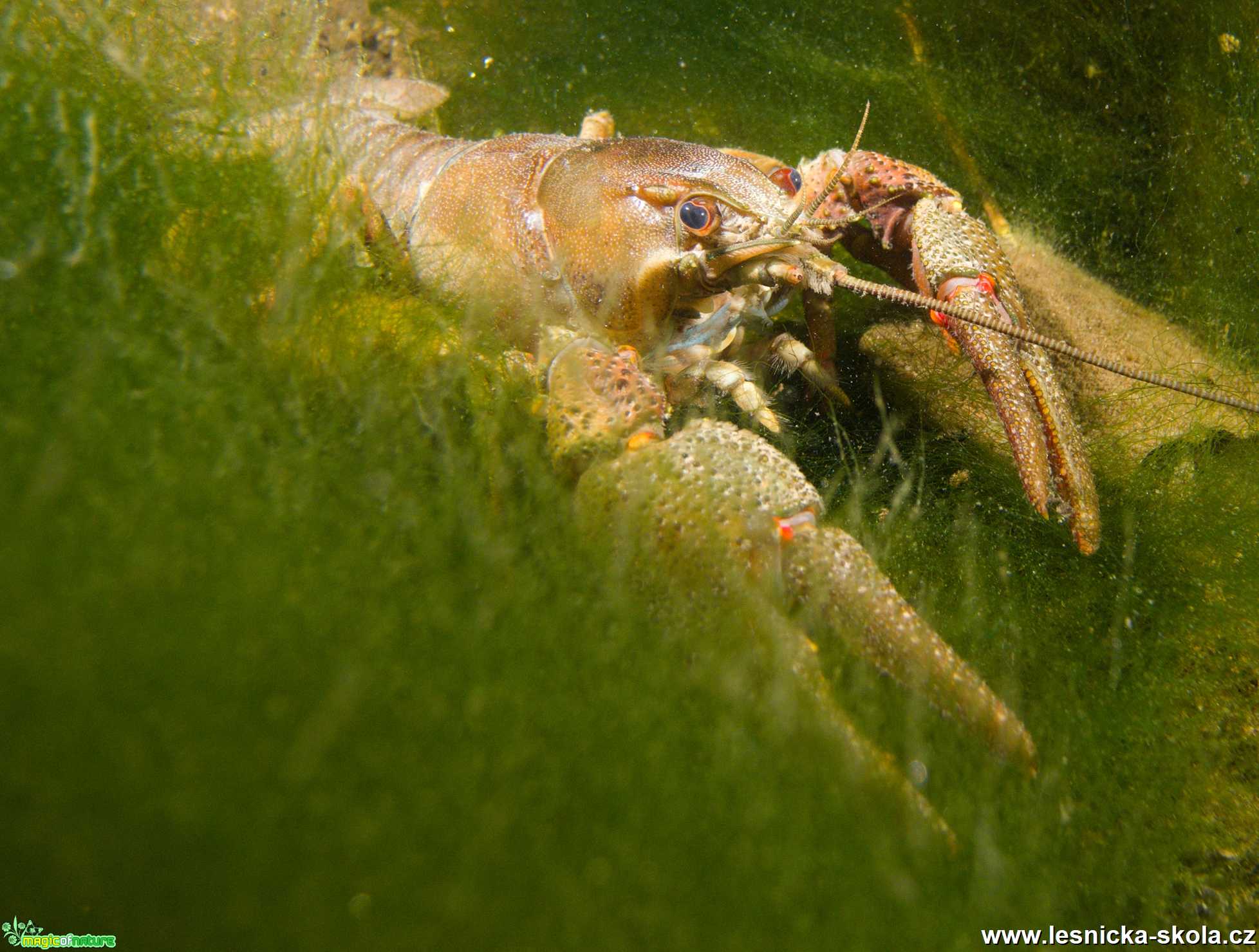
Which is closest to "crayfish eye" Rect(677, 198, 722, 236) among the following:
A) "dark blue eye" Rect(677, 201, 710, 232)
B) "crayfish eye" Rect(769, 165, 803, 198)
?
"dark blue eye" Rect(677, 201, 710, 232)

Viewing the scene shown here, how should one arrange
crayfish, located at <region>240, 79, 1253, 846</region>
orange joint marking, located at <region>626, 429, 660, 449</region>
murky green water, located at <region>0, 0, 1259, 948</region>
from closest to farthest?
murky green water, located at <region>0, 0, 1259, 948</region> < crayfish, located at <region>240, 79, 1253, 846</region> < orange joint marking, located at <region>626, 429, 660, 449</region>

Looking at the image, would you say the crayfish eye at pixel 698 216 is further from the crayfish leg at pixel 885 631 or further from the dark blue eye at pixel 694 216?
the crayfish leg at pixel 885 631

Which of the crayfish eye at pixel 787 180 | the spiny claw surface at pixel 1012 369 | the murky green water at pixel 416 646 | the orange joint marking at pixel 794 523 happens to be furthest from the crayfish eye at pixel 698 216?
the orange joint marking at pixel 794 523

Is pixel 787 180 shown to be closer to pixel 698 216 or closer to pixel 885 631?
pixel 698 216

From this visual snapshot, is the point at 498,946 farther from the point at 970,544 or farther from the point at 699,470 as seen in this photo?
the point at 970,544

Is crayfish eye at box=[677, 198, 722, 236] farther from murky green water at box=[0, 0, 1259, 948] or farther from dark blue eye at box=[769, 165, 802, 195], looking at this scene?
murky green water at box=[0, 0, 1259, 948]
